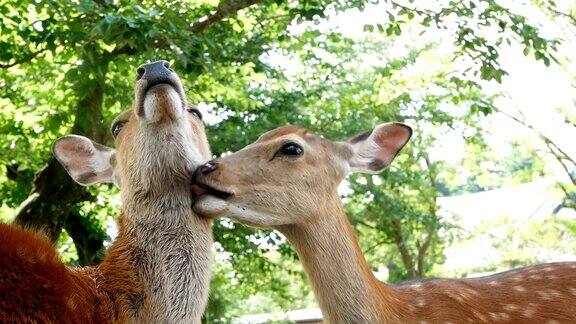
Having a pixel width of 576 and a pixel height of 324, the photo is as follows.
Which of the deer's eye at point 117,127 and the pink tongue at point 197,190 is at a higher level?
the deer's eye at point 117,127

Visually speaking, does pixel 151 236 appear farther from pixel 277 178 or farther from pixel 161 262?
pixel 277 178

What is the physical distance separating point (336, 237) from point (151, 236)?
3.92 ft

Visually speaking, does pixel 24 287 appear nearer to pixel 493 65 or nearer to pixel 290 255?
pixel 493 65

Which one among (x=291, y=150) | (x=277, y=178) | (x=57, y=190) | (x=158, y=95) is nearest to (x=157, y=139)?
(x=158, y=95)

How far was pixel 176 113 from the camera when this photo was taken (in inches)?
157

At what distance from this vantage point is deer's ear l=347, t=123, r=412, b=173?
5.27 metres

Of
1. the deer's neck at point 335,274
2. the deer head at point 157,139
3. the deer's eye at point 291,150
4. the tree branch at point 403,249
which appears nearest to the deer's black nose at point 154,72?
the deer head at point 157,139

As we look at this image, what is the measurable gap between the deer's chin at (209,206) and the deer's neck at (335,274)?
2.08 ft

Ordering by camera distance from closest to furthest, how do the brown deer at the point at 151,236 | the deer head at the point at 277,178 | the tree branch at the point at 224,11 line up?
the brown deer at the point at 151,236 → the deer head at the point at 277,178 → the tree branch at the point at 224,11

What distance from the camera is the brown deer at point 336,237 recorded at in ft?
14.8

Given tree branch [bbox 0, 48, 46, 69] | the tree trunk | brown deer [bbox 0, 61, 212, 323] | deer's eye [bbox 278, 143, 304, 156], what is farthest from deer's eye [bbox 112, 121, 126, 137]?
the tree trunk

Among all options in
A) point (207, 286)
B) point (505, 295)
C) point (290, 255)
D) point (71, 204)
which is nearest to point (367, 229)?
point (290, 255)

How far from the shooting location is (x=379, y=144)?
17.4 feet

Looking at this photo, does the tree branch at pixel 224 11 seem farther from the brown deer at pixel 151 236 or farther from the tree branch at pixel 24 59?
the brown deer at pixel 151 236
